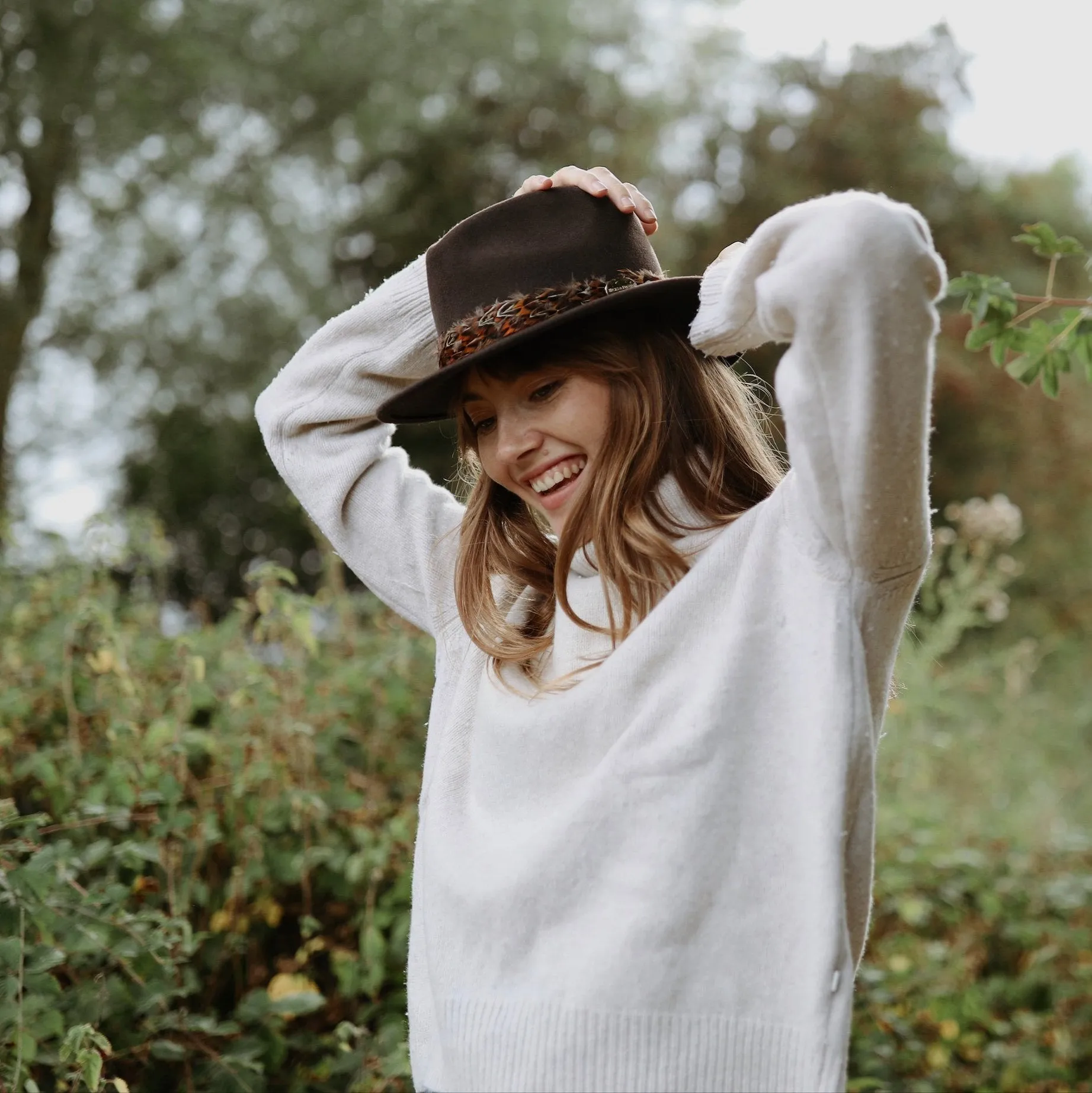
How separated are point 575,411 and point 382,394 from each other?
50cm

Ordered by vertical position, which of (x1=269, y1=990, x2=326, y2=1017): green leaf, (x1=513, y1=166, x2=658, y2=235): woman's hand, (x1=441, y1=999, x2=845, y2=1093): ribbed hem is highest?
(x1=513, y1=166, x2=658, y2=235): woman's hand

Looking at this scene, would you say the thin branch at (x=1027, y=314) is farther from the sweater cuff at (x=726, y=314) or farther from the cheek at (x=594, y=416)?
the cheek at (x=594, y=416)

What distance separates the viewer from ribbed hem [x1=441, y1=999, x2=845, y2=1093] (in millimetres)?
1293

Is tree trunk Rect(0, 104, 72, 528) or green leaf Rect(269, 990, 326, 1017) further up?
tree trunk Rect(0, 104, 72, 528)

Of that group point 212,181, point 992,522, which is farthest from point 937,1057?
point 212,181

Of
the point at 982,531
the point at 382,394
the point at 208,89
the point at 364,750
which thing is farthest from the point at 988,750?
the point at 208,89

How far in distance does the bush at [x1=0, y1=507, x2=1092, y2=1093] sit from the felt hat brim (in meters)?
0.83

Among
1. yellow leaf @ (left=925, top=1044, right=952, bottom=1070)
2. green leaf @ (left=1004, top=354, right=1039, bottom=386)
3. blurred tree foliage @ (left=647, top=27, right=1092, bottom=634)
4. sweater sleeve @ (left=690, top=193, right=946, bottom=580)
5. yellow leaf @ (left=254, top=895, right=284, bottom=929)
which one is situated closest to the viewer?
sweater sleeve @ (left=690, top=193, right=946, bottom=580)

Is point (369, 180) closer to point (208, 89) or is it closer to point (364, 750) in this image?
point (208, 89)

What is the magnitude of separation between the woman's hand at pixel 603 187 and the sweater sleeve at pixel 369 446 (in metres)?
0.33

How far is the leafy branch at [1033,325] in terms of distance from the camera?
1683 mm

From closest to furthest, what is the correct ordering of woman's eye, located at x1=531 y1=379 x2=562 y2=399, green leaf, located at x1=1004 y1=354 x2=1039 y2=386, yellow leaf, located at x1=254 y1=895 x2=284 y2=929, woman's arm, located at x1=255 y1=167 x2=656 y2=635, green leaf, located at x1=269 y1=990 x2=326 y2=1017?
1. woman's eye, located at x1=531 y1=379 x2=562 y2=399
2. green leaf, located at x1=1004 y1=354 x2=1039 y2=386
3. woman's arm, located at x1=255 y1=167 x2=656 y2=635
4. green leaf, located at x1=269 y1=990 x2=326 y2=1017
5. yellow leaf, located at x1=254 y1=895 x2=284 y2=929

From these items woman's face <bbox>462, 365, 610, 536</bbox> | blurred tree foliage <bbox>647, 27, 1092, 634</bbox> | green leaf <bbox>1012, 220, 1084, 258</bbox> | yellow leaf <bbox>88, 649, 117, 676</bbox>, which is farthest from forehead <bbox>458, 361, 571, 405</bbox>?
blurred tree foliage <bbox>647, 27, 1092, 634</bbox>

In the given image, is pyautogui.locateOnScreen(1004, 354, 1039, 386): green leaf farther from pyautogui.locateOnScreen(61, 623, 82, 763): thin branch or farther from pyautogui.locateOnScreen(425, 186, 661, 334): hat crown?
pyautogui.locateOnScreen(61, 623, 82, 763): thin branch
